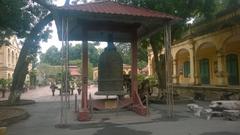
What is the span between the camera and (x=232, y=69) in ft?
74.2

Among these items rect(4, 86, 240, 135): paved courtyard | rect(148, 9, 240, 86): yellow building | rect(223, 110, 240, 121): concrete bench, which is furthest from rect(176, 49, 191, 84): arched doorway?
rect(223, 110, 240, 121): concrete bench

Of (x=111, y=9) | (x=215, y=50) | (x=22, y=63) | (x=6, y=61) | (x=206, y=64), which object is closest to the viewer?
(x=111, y=9)

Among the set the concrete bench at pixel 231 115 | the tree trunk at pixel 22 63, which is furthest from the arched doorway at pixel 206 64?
the concrete bench at pixel 231 115

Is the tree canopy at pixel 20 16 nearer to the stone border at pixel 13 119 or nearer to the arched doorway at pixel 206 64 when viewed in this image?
the stone border at pixel 13 119

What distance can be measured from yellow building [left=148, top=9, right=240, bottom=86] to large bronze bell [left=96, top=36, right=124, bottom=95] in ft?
29.2

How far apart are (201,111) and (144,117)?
8.56 feet

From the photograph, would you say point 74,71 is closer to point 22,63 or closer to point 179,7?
point 22,63

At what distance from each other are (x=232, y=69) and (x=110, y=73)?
1188 centimetres

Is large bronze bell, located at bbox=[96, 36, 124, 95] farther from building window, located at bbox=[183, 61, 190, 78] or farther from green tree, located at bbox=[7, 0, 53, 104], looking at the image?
building window, located at bbox=[183, 61, 190, 78]

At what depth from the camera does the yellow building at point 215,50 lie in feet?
67.5

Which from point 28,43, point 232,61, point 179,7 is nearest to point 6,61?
point 28,43

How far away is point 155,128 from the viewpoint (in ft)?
34.2

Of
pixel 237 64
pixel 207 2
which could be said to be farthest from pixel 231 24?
pixel 237 64

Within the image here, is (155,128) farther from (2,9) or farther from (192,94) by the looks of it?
(192,94)
